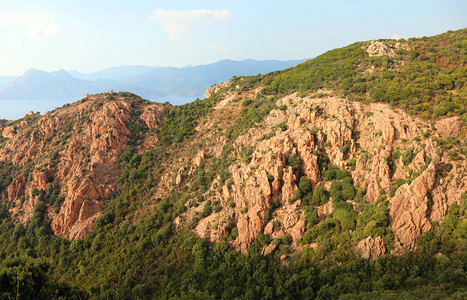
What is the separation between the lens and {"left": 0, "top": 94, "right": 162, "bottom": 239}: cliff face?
45688 mm

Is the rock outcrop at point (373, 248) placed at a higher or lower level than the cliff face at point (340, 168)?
lower

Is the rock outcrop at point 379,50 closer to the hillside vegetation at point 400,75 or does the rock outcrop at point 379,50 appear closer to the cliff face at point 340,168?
the hillside vegetation at point 400,75

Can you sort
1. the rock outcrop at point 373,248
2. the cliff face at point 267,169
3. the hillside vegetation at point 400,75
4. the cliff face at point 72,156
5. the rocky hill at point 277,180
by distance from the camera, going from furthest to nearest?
the cliff face at point 72,156 < the hillside vegetation at point 400,75 < the cliff face at point 267,169 < the rocky hill at point 277,180 < the rock outcrop at point 373,248

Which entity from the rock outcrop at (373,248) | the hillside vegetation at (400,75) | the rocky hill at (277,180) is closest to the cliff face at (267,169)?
the rock outcrop at (373,248)

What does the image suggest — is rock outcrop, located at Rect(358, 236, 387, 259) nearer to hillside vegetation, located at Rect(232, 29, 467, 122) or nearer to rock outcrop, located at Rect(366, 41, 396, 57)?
hillside vegetation, located at Rect(232, 29, 467, 122)

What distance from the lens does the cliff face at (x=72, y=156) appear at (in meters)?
45.7

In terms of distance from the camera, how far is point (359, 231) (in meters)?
29.9

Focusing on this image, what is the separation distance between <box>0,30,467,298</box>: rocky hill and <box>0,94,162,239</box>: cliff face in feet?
0.95

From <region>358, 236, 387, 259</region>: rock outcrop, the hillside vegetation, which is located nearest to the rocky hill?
<region>358, 236, 387, 259</region>: rock outcrop

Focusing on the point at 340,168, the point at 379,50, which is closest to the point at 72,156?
the point at 340,168

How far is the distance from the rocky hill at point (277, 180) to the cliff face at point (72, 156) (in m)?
0.29

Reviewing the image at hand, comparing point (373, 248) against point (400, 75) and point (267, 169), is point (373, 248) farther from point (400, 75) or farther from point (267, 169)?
point (400, 75)

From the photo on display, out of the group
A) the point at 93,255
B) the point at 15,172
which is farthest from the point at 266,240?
the point at 15,172

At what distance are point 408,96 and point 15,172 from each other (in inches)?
2999
